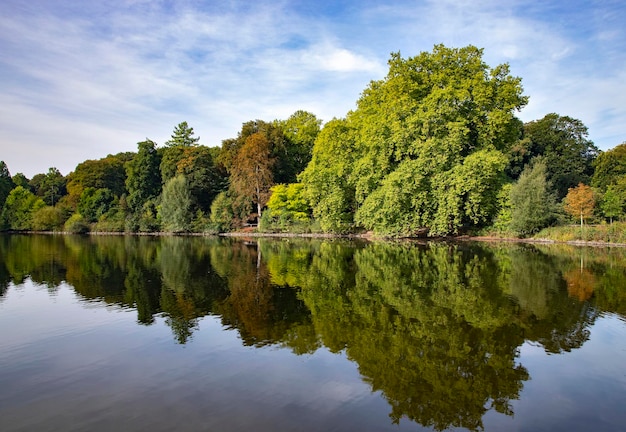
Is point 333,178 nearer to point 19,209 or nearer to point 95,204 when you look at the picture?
point 95,204

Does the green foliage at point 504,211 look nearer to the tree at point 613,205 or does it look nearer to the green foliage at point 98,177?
the tree at point 613,205

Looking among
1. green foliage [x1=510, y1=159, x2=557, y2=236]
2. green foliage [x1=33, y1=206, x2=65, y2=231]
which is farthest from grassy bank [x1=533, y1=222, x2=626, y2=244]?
green foliage [x1=33, y1=206, x2=65, y2=231]

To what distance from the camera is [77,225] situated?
63.9 meters

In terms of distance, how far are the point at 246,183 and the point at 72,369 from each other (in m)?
46.7

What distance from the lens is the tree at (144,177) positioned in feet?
214

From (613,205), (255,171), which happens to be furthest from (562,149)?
(255,171)

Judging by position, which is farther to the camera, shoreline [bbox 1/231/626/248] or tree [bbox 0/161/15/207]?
tree [bbox 0/161/15/207]

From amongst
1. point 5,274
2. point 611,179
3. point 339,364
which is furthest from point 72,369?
point 611,179

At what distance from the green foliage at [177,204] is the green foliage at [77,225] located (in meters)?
15.8

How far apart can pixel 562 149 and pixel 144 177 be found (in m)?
58.7

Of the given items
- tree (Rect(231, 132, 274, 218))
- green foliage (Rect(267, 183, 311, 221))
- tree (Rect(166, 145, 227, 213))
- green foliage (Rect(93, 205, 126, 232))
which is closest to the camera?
green foliage (Rect(267, 183, 311, 221))

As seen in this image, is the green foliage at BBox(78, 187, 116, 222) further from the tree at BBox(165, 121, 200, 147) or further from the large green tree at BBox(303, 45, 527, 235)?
the large green tree at BBox(303, 45, 527, 235)

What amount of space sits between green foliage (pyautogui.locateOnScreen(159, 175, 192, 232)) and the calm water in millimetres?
39627

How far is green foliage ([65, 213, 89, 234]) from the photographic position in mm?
63997
